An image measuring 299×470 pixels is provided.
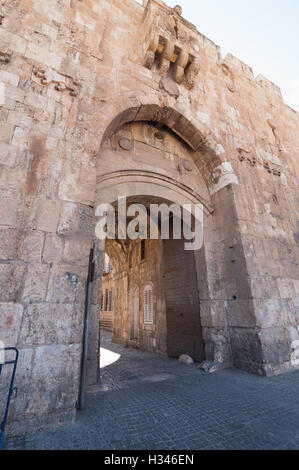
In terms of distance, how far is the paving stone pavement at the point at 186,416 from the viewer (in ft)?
6.44

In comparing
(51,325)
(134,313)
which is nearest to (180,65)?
(51,325)

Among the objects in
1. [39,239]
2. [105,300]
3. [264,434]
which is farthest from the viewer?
[105,300]

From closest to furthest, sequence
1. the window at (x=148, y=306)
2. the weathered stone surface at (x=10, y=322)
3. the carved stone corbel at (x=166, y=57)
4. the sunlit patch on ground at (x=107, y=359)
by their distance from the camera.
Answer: the weathered stone surface at (x=10, y=322)
the carved stone corbel at (x=166, y=57)
the sunlit patch on ground at (x=107, y=359)
the window at (x=148, y=306)

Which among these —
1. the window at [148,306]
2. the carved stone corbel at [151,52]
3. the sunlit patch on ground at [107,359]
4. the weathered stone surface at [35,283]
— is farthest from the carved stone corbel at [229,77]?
the sunlit patch on ground at [107,359]

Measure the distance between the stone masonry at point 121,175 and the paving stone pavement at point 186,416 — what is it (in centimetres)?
32

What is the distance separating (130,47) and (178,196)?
3.50 m

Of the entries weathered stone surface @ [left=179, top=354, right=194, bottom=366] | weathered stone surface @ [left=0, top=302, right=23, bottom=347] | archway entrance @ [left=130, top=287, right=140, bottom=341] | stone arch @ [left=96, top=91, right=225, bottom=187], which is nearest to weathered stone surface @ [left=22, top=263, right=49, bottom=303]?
weathered stone surface @ [left=0, top=302, right=23, bottom=347]

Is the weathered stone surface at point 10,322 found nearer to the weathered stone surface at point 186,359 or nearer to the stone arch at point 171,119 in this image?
the stone arch at point 171,119

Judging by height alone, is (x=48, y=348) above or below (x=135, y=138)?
below

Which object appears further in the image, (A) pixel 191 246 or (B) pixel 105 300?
(B) pixel 105 300

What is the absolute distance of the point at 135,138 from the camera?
489 cm

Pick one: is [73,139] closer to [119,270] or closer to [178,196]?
[178,196]

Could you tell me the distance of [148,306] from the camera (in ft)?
26.7
